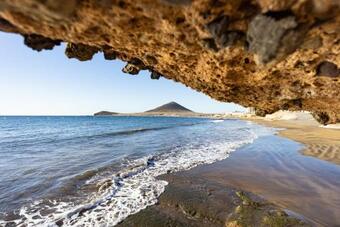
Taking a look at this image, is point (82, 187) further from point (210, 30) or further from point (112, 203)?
point (210, 30)

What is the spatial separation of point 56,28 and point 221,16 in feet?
7.28

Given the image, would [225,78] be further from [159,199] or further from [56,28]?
[159,199]

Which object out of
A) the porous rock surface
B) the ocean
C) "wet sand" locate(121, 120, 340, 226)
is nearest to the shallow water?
"wet sand" locate(121, 120, 340, 226)

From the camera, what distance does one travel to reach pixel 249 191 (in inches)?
385

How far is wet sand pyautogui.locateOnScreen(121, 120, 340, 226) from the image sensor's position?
292 inches

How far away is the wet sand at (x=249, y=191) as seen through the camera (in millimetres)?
7410

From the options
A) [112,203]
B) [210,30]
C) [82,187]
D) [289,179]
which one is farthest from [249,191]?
[210,30]

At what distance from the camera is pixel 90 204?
8.71 metres

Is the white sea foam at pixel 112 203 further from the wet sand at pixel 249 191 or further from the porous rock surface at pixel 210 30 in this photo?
the porous rock surface at pixel 210 30

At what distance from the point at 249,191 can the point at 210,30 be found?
798 centimetres

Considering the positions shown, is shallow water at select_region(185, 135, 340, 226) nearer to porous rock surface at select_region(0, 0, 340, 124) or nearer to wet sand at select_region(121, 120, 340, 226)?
wet sand at select_region(121, 120, 340, 226)

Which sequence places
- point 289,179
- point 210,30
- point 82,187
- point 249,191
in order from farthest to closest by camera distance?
point 289,179
point 82,187
point 249,191
point 210,30

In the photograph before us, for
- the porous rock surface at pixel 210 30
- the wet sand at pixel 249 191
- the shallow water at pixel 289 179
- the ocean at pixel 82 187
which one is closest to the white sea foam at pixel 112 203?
the ocean at pixel 82 187

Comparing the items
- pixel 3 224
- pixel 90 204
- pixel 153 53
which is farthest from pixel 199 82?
pixel 3 224
